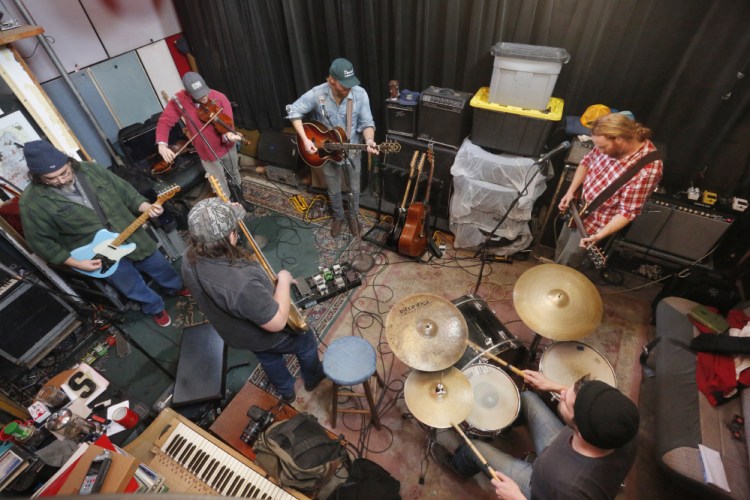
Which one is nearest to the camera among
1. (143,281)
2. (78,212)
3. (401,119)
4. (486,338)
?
(486,338)

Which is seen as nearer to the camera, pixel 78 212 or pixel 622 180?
pixel 622 180

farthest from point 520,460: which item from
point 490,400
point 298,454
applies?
point 298,454

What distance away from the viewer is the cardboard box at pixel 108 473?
1.31 meters

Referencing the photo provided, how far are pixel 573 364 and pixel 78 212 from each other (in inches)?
143

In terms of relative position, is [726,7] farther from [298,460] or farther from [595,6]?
[298,460]

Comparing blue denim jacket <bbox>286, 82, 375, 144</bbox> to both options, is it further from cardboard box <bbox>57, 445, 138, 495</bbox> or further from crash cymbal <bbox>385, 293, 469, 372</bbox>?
cardboard box <bbox>57, 445, 138, 495</bbox>

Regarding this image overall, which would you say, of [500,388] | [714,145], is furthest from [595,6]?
[500,388]

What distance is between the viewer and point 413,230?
3.62 metres

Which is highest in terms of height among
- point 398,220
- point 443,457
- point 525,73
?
point 525,73

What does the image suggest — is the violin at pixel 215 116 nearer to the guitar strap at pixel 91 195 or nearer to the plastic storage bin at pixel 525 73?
the guitar strap at pixel 91 195

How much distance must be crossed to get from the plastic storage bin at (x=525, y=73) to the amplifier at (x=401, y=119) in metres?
0.84

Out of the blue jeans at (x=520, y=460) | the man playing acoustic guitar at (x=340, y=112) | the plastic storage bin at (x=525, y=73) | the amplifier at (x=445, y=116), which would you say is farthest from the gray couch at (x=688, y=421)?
the man playing acoustic guitar at (x=340, y=112)

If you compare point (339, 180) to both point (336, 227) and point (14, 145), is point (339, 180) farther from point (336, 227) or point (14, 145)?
point (14, 145)

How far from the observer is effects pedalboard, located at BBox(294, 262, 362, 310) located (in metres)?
3.45
